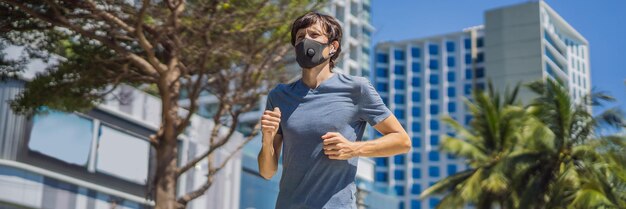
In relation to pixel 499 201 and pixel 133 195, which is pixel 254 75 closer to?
pixel 133 195

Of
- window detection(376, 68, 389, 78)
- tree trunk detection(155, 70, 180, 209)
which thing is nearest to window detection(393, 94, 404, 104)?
window detection(376, 68, 389, 78)

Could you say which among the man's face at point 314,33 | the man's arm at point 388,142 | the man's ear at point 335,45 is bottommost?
the man's arm at point 388,142

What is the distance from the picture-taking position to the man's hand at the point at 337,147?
3.55 meters

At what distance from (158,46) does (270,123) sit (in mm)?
15920

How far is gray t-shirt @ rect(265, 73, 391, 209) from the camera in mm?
3639

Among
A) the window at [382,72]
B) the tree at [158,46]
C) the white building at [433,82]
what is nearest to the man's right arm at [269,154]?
the tree at [158,46]

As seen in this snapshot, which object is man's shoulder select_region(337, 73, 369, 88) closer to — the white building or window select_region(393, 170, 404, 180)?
the white building

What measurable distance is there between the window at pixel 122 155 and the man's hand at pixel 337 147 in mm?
26135

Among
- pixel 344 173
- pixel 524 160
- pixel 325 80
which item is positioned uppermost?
pixel 524 160

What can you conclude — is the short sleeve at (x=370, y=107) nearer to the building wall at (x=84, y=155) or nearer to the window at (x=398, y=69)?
the building wall at (x=84, y=155)

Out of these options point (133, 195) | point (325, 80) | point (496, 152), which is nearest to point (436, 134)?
point (496, 152)

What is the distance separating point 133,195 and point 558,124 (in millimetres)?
15273

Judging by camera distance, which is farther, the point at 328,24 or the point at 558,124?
the point at 558,124

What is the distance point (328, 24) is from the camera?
3844 millimetres
